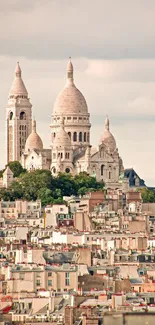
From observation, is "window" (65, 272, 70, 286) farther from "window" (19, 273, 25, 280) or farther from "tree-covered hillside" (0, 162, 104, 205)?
"tree-covered hillside" (0, 162, 104, 205)

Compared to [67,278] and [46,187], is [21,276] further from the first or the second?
[46,187]

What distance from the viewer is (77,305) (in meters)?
53.3

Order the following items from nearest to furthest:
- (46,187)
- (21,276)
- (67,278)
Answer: (21,276), (67,278), (46,187)

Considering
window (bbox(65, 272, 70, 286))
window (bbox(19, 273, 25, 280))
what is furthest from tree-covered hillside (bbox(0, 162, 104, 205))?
window (bbox(19, 273, 25, 280))

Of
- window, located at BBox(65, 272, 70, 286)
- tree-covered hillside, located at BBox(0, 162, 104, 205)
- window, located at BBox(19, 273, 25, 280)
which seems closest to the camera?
window, located at BBox(19, 273, 25, 280)

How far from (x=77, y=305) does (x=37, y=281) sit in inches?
647

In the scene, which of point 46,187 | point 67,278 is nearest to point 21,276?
point 67,278

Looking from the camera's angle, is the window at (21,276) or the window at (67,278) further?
the window at (67,278)

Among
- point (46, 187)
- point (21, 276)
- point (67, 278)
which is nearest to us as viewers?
point (21, 276)

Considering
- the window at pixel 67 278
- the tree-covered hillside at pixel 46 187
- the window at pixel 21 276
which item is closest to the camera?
the window at pixel 21 276

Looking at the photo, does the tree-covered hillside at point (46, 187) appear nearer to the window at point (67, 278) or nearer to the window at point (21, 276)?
the window at point (67, 278)

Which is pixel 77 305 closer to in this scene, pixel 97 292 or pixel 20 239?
pixel 97 292

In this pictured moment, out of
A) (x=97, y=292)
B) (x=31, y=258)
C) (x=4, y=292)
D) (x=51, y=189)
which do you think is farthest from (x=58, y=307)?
(x=51, y=189)

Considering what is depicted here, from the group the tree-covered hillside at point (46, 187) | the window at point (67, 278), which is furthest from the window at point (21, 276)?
the tree-covered hillside at point (46, 187)
